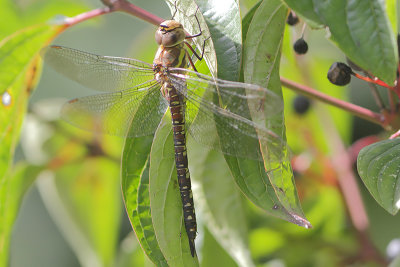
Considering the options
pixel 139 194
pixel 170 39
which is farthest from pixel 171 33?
pixel 139 194

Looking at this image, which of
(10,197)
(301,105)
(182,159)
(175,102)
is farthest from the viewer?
(301,105)

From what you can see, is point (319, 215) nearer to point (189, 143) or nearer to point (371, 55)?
point (189, 143)

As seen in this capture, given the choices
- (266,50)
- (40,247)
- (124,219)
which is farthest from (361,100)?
(40,247)

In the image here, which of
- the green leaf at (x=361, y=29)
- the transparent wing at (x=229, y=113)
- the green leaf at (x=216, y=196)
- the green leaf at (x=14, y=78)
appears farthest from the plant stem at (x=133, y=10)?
the green leaf at (x=361, y=29)

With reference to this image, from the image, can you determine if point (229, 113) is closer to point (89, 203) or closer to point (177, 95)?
point (177, 95)

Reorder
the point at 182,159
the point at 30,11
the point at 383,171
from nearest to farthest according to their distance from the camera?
the point at 383,171
the point at 182,159
the point at 30,11

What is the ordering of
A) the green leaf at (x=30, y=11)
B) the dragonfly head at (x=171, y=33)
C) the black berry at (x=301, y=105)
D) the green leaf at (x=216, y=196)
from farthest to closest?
A: 1. the green leaf at (x=30, y=11)
2. the black berry at (x=301, y=105)
3. the green leaf at (x=216, y=196)
4. the dragonfly head at (x=171, y=33)

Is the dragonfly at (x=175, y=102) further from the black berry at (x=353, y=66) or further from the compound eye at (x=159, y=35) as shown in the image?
the black berry at (x=353, y=66)

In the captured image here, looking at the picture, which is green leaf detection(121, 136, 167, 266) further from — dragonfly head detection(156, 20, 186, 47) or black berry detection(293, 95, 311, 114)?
black berry detection(293, 95, 311, 114)
